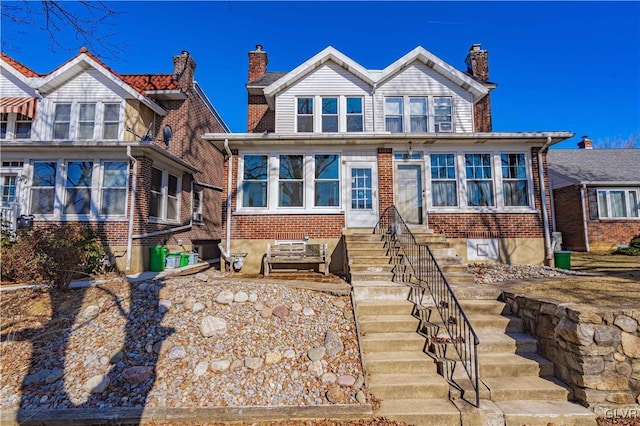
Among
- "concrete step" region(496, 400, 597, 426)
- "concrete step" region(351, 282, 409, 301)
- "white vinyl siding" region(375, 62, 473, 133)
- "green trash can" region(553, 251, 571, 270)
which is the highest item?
"white vinyl siding" region(375, 62, 473, 133)

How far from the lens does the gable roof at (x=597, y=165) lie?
1514cm

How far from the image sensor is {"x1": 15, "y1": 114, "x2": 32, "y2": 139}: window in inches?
435

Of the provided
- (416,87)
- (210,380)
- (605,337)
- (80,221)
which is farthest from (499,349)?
(80,221)

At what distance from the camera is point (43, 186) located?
9.90 m

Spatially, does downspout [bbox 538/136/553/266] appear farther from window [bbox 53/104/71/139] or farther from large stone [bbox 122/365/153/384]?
window [bbox 53/104/71/139]

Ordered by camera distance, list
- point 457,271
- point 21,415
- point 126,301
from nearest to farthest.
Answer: point 21,415 → point 126,301 → point 457,271

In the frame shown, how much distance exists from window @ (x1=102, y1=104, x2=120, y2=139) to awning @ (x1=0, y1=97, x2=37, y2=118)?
2391 mm

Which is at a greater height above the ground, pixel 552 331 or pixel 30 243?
pixel 30 243

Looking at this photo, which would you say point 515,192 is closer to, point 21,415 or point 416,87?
point 416,87

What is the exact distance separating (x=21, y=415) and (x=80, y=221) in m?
7.48

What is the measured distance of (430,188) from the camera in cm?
968

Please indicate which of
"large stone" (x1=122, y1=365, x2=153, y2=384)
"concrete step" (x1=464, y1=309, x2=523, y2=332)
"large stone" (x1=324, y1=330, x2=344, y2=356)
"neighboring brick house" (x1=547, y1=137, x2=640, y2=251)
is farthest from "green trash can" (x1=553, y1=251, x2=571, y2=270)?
"large stone" (x1=122, y1=365, x2=153, y2=384)

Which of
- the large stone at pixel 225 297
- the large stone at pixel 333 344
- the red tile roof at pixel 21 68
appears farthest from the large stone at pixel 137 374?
the red tile roof at pixel 21 68

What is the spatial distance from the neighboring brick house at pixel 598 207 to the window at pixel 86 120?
21.4 m
